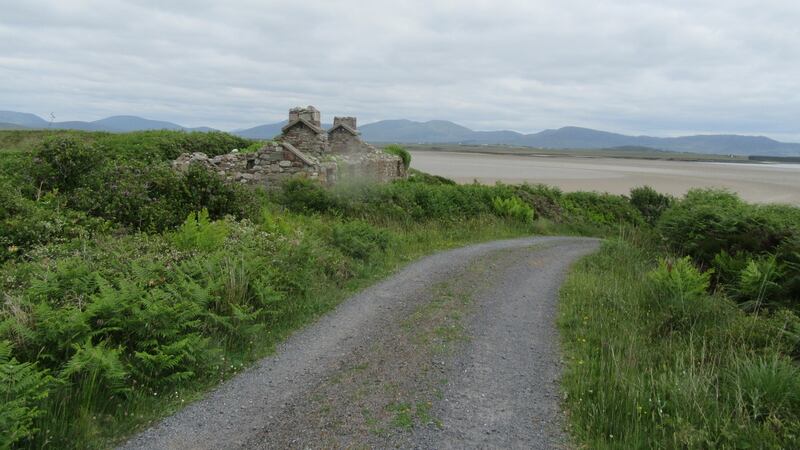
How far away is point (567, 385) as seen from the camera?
22.9ft

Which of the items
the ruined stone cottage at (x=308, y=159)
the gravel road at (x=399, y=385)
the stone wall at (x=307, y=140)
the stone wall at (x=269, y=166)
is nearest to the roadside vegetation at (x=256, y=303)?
the gravel road at (x=399, y=385)

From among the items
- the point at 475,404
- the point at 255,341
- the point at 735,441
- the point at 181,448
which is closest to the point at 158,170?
the point at 255,341

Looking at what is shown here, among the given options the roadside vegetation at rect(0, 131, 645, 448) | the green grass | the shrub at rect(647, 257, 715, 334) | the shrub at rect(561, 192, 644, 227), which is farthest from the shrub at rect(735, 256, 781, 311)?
the shrub at rect(561, 192, 644, 227)

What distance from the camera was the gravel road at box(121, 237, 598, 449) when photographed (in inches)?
221

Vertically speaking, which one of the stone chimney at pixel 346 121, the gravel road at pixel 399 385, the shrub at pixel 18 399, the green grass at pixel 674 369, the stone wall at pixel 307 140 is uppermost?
the stone chimney at pixel 346 121

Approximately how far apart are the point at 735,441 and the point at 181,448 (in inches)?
241

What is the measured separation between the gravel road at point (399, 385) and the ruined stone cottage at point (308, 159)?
10.9 metres

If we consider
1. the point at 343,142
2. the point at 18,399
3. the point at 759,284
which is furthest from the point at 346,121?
the point at 18,399

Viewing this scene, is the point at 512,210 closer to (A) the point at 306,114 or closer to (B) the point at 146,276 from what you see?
(A) the point at 306,114

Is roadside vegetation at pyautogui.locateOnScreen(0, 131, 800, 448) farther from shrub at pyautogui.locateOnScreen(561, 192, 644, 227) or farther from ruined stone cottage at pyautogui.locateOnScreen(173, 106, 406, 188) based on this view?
shrub at pyautogui.locateOnScreen(561, 192, 644, 227)

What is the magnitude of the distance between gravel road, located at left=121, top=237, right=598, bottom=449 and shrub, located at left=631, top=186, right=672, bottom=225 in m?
30.2

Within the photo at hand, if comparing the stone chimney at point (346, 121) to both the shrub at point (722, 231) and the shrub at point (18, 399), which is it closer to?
the shrub at point (722, 231)

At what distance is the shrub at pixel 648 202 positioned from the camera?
3681 centimetres

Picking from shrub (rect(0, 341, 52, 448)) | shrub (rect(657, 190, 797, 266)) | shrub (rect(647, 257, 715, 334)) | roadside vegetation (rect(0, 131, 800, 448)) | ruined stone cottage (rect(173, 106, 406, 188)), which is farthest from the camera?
ruined stone cottage (rect(173, 106, 406, 188))
